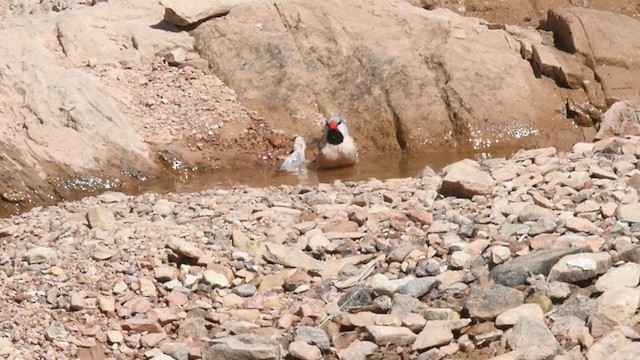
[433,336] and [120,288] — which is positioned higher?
[433,336]

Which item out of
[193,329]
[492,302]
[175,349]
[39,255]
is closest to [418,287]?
[492,302]

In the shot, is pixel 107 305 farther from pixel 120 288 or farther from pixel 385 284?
pixel 385 284

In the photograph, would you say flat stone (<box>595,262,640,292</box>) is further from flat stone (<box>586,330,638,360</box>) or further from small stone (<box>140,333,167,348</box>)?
small stone (<box>140,333,167,348</box>)

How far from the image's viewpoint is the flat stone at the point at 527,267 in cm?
650

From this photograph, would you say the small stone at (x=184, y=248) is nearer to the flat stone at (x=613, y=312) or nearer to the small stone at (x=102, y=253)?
the small stone at (x=102, y=253)

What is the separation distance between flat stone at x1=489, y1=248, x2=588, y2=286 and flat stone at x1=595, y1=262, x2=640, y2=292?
0.34m

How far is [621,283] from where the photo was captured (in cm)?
616

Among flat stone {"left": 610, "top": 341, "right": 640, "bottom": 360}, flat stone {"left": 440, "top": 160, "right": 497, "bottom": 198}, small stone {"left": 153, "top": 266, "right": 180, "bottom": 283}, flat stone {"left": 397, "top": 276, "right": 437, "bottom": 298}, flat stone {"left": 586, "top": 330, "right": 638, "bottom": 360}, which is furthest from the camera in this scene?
flat stone {"left": 440, "top": 160, "right": 497, "bottom": 198}

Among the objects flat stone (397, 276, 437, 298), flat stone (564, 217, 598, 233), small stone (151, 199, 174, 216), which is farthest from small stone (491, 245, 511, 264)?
small stone (151, 199, 174, 216)

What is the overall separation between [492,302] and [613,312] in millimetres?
734

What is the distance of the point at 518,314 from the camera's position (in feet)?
19.9

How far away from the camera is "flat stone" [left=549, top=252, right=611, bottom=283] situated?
6.35 m

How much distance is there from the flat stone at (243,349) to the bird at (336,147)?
561 centimetres

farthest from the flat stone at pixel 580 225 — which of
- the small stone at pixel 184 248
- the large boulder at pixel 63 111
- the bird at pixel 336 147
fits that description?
the large boulder at pixel 63 111
